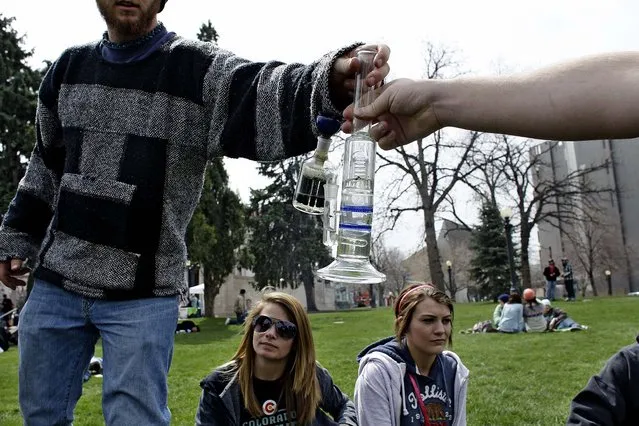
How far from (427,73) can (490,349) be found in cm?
1960

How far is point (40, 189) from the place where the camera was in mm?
2621

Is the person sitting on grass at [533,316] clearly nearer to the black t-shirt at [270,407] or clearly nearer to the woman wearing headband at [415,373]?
the woman wearing headband at [415,373]

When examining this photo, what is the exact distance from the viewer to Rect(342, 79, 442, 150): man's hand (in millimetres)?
1662

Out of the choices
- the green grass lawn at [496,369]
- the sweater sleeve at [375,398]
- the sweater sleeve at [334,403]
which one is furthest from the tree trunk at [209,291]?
the sweater sleeve at [375,398]

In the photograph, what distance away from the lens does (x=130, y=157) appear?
2266 millimetres

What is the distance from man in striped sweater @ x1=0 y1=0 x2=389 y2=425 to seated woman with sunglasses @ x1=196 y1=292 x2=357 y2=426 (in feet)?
4.74

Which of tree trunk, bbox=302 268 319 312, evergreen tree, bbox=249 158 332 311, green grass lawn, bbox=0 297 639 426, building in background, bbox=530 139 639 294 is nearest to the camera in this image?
green grass lawn, bbox=0 297 639 426

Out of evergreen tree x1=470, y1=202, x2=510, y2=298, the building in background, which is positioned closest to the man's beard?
evergreen tree x1=470, y1=202, x2=510, y2=298

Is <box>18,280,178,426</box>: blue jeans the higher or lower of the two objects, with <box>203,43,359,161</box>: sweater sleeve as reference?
lower

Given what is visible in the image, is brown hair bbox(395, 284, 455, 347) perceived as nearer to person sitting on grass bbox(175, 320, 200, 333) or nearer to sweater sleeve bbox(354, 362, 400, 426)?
sweater sleeve bbox(354, 362, 400, 426)

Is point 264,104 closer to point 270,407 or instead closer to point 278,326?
point 278,326

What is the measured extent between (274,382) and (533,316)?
1289cm

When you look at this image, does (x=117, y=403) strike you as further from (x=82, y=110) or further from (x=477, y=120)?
(x=477, y=120)

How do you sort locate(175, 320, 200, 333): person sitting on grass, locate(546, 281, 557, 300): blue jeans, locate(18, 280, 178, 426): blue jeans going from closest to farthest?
locate(18, 280, 178, 426): blue jeans < locate(175, 320, 200, 333): person sitting on grass < locate(546, 281, 557, 300): blue jeans
